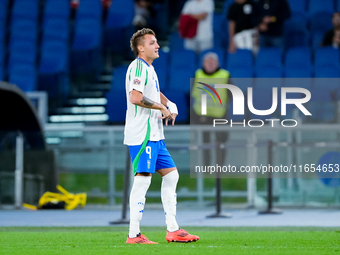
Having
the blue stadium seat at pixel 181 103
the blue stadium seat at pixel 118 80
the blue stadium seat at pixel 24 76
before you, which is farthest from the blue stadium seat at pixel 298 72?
the blue stadium seat at pixel 24 76

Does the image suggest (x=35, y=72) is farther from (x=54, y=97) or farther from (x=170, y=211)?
(x=170, y=211)

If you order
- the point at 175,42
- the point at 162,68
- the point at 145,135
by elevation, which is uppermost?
the point at 175,42

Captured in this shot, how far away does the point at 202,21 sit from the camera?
44.1ft

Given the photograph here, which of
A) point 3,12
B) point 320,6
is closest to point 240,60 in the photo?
point 320,6

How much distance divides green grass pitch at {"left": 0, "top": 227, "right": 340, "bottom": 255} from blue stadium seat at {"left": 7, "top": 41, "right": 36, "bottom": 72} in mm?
6837

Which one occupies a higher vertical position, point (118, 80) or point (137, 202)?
point (118, 80)

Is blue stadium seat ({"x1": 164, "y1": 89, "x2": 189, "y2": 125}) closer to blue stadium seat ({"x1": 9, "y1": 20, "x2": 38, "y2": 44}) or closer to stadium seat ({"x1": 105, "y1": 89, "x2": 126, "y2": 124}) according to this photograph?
stadium seat ({"x1": 105, "y1": 89, "x2": 126, "y2": 124})

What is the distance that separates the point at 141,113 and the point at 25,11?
10.6m

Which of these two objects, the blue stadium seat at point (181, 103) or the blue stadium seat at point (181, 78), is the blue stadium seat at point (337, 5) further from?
the blue stadium seat at point (181, 103)

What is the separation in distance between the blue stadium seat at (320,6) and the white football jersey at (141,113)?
10146 mm

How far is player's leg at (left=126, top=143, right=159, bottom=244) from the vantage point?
511 cm

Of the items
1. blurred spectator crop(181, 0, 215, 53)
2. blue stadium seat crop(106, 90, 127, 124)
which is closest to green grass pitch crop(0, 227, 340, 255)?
blue stadium seat crop(106, 90, 127, 124)

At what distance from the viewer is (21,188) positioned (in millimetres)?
10117

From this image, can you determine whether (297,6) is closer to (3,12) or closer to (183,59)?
(183,59)
